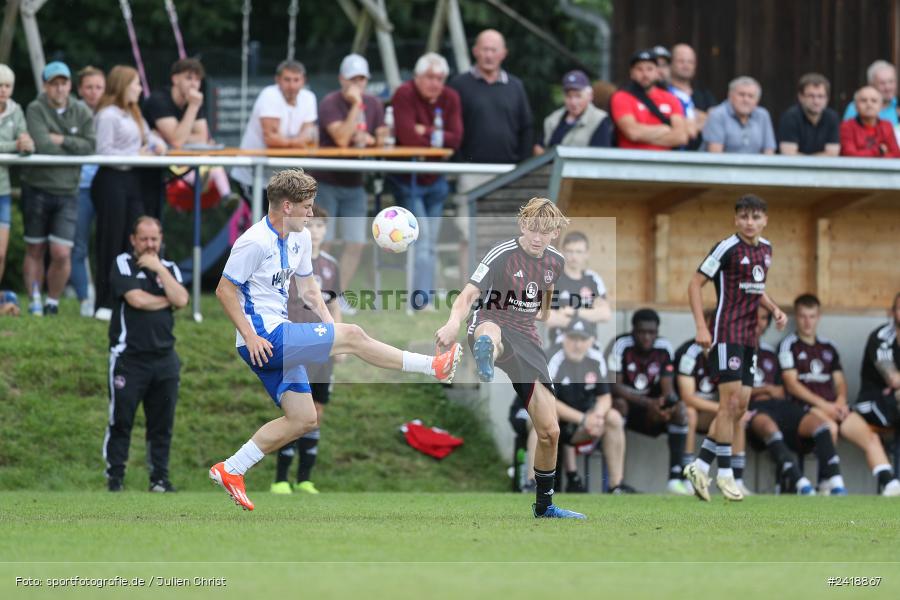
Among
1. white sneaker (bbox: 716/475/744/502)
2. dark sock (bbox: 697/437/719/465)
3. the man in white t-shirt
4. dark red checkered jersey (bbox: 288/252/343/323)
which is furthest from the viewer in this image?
the man in white t-shirt

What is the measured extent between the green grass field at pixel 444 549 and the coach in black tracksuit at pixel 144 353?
1.72 metres

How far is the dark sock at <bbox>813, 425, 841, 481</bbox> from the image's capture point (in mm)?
15586

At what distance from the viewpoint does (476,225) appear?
16781 millimetres

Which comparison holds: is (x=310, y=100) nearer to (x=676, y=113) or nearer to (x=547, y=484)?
(x=676, y=113)

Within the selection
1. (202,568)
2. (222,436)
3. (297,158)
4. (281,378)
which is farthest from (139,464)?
(202,568)

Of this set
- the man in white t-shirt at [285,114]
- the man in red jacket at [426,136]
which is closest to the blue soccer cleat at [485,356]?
the man in red jacket at [426,136]

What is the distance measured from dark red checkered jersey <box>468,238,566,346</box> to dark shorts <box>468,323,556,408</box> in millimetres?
60

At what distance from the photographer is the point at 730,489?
12.8 metres

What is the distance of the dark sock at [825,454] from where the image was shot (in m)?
15.6

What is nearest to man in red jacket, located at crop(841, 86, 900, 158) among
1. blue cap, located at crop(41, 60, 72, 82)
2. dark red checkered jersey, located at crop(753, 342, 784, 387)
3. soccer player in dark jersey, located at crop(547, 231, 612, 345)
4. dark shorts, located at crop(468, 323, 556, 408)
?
dark red checkered jersey, located at crop(753, 342, 784, 387)

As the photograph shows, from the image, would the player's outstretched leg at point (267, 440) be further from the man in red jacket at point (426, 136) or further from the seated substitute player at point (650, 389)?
the man in red jacket at point (426, 136)

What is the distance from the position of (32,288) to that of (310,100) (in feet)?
11.9

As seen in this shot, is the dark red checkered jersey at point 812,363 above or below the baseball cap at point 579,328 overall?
below

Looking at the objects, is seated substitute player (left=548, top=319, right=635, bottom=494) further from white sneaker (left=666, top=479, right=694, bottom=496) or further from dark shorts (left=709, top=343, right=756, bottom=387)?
dark shorts (left=709, top=343, right=756, bottom=387)
